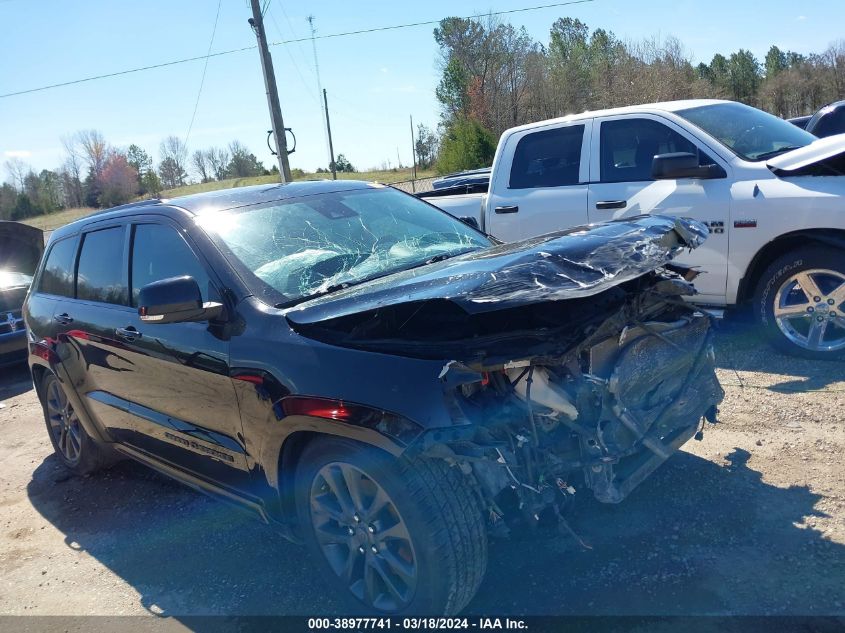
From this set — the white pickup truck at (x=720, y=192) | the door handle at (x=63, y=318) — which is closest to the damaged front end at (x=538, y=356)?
the white pickup truck at (x=720, y=192)

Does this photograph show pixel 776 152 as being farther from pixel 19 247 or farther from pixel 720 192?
pixel 19 247

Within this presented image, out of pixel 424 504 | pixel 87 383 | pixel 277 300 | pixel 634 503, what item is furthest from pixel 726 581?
pixel 87 383

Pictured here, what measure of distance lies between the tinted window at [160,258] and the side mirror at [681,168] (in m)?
3.75

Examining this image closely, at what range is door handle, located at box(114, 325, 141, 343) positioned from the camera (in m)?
3.83

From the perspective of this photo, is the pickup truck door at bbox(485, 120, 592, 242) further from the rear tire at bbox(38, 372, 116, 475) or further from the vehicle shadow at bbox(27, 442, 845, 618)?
the rear tire at bbox(38, 372, 116, 475)

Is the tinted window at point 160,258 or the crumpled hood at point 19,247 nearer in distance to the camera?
the tinted window at point 160,258

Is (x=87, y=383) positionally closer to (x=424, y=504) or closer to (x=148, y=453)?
(x=148, y=453)

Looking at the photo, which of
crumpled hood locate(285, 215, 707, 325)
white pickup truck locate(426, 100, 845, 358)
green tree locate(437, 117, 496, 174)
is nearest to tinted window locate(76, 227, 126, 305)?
crumpled hood locate(285, 215, 707, 325)

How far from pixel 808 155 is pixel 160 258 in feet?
15.2

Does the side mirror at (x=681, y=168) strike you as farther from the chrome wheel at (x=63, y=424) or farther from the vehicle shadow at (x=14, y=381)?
the vehicle shadow at (x=14, y=381)

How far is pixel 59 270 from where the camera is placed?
4.94 m

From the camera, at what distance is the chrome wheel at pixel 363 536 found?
108 inches

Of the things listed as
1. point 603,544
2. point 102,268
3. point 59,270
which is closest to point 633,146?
point 603,544

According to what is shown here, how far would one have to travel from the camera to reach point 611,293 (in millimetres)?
3162
